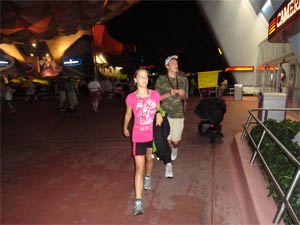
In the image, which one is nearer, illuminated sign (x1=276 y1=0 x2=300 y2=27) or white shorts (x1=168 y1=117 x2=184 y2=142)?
white shorts (x1=168 y1=117 x2=184 y2=142)

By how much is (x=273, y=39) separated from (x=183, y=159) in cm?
551

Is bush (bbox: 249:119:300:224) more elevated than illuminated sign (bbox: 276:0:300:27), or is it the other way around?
illuminated sign (bbox: 276:0:300:27)

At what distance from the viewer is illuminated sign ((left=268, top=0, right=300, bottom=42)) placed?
6250mm

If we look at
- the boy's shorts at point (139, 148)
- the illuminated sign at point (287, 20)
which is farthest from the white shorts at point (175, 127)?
the illuminated sign at point (287, 20)

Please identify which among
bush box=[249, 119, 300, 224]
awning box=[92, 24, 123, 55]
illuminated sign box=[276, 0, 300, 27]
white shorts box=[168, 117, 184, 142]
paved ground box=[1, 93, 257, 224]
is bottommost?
paved ground box=[1, 93, 257, 224]

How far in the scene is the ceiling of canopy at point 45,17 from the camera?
2017 cm

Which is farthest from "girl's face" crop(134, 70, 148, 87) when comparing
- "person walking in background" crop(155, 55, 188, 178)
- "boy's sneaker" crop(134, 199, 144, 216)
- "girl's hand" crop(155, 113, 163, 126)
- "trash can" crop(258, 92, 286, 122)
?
"trash can" crop(258, 92, 286, 122)

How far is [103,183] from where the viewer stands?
5.03m

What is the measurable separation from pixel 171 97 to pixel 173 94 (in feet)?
1.31

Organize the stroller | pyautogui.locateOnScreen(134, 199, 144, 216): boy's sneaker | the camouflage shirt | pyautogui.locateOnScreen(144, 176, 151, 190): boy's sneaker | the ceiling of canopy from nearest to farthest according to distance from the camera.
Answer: pyautogui.locateOnScreen(134, 199, 144, 216): boy's sneaker
pyautogui.locateOnScreen(144, 176, 151, 190): boy's sneaker
the camouflage shirt
the stroller
the ceiling of canopy

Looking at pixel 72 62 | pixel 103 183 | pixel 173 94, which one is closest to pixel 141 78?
pixel 173 94

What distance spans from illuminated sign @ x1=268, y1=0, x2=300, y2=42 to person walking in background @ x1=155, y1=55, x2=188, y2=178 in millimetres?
3073

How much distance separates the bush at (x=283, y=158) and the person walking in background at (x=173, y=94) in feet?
5.34

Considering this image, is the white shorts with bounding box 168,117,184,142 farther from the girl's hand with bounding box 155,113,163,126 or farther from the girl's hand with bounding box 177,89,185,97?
the girl's hand with bounding box 155,113,163,126
